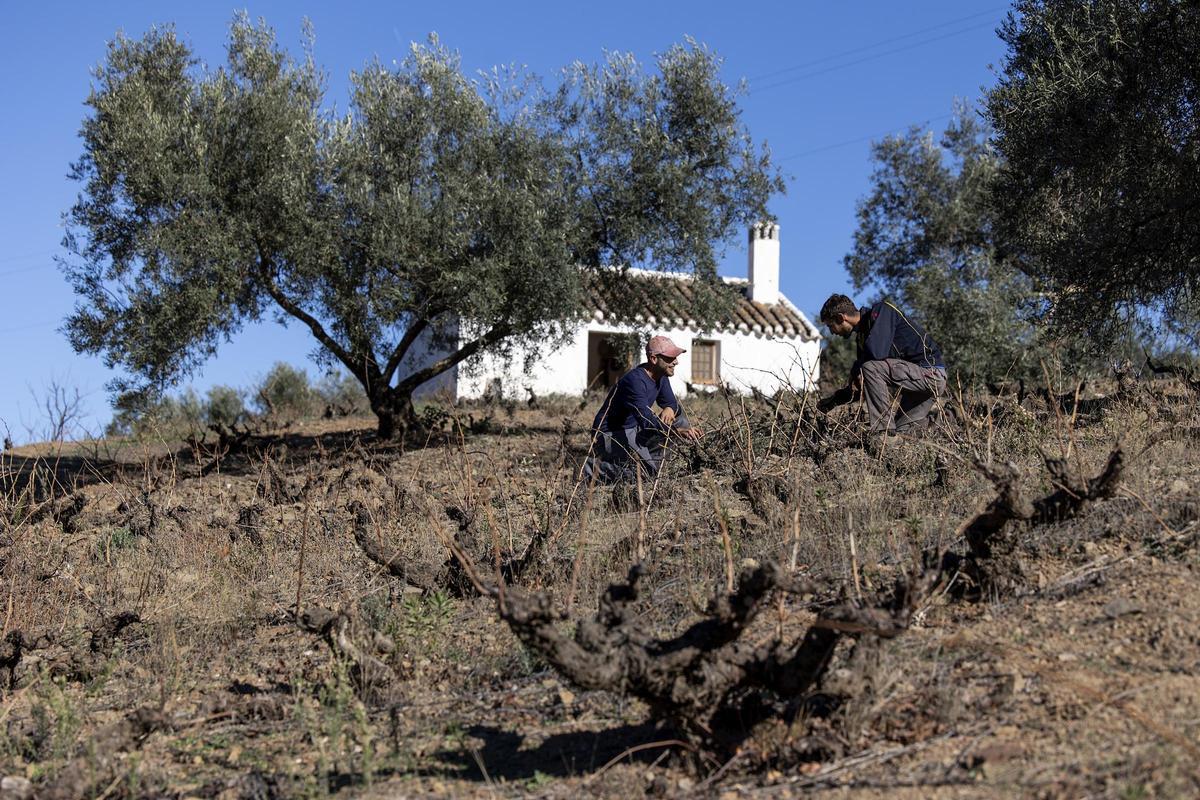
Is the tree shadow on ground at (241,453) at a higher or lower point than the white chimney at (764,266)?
lower

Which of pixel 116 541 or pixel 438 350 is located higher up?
pixel 438 350

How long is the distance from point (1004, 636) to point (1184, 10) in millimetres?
8203

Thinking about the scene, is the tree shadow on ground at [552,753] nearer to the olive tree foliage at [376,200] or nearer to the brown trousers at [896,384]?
the brown trousers at [896,384]

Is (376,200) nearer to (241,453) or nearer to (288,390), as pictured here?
(241,453)

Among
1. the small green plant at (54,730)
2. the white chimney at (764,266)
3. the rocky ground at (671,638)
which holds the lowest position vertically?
the small green plant at (54,730)

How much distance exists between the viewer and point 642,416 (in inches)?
319

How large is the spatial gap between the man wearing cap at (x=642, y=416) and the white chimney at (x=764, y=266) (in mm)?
19334

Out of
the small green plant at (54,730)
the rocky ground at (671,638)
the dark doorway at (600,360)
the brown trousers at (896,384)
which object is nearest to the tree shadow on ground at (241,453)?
the rocky ground at (671,638)

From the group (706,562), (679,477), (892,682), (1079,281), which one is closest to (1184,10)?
(1079,281)

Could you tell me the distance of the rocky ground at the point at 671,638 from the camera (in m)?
3.50

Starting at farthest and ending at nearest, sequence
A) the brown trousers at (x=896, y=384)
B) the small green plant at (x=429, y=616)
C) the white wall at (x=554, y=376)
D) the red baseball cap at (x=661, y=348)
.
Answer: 1. the white wall at (x=554, y=376)
2. the red baseball cap at (x=661, y=348)
3. the brown trousers at (x=896, y=384)
4. the small green plant at (x=429, y=616)

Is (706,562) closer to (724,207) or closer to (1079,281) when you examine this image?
(1079,281)

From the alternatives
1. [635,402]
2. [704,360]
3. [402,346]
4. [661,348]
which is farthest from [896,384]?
[704,360]

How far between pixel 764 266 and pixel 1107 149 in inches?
670
